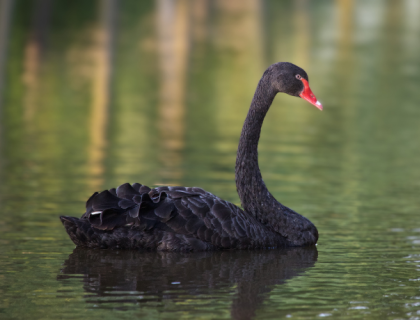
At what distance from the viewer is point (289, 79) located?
7.27 m

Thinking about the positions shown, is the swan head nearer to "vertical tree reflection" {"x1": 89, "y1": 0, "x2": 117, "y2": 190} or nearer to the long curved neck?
the long curved neck

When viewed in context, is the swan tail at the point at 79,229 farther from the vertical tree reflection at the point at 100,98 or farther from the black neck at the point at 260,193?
the vertical tree reflection at the point at 100,98

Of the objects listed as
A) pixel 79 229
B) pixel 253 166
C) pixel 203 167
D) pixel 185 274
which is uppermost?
pixel 203 167

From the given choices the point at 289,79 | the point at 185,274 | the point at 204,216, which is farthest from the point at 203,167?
the point at 185,274

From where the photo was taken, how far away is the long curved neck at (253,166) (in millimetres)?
7285

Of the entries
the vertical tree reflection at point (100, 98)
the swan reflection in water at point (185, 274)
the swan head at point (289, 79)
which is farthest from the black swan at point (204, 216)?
the vertical tree reflection at point (100, 98)

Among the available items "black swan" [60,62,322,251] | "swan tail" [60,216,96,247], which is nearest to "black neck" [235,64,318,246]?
"black swan" [60,62,322,251]

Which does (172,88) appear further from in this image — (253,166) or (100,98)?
(253,166)

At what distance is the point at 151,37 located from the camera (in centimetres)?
3919

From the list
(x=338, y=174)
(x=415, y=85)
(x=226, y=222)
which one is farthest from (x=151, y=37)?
(x=226, y=222)

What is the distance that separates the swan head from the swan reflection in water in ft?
4.88

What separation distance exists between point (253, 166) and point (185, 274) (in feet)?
5.35

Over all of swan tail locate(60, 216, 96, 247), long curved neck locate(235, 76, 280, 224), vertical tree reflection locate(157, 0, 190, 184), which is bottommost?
swan tail locate(60, 216, 96, 247)

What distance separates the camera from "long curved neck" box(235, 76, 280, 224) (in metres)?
7.29
